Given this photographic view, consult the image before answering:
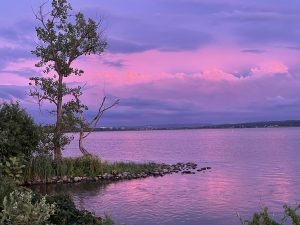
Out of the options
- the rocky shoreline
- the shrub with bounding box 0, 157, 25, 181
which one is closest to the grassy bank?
the rocky shoreline

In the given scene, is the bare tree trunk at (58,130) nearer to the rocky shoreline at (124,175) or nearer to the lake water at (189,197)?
the rocky shoreline at (124,175)

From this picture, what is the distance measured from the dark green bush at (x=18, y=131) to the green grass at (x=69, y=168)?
40.6 inches

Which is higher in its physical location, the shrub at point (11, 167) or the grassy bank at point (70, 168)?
the shrub at point (11, 167)

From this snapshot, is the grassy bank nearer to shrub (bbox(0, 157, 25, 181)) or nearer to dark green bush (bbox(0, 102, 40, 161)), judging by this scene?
dark green bush (bbox(0, 102, 40, 161))

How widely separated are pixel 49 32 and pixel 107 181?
12.0 m

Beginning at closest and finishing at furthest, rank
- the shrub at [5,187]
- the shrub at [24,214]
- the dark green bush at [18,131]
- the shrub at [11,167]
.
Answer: the shrub at [24,214] < the shrub at [5,187] < the shrub at [11,167] < the dark green bush at [18,131]

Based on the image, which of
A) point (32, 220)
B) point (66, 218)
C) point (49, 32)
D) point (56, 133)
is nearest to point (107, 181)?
point (56, 133)

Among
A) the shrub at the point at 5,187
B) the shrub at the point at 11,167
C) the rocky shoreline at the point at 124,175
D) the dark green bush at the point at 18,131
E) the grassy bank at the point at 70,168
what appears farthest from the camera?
the rocky shoreline at the point at 124,175

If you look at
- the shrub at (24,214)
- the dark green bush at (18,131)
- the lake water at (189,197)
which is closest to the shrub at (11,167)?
the lake water at (189,197)

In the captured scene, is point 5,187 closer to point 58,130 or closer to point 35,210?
point 35,210

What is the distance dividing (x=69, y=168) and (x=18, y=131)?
607 cm

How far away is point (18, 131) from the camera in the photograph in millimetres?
29406

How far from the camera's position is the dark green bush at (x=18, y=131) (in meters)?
28.7

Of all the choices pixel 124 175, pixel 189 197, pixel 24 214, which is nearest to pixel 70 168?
pixel 124 175
